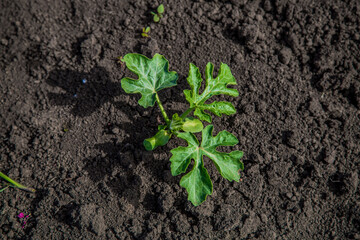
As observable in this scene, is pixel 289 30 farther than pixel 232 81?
Yes

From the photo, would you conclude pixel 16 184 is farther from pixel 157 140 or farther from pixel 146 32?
pixel 146 32

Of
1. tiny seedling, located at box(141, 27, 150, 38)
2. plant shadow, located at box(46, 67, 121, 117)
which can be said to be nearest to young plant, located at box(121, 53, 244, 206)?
plant shadow, located at box(46, 67, 121, 117)

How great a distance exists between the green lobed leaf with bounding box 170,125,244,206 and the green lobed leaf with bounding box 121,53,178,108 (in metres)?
0.54

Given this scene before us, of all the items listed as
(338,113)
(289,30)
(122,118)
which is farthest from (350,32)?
(122,118)

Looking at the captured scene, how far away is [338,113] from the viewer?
3049mm

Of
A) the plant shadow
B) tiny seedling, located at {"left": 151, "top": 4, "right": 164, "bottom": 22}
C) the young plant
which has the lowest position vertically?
the plant shadow

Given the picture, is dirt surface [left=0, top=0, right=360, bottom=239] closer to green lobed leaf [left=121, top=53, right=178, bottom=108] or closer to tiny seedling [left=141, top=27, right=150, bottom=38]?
tiny seedling [left=141, top=27, right=150, bottom=38]

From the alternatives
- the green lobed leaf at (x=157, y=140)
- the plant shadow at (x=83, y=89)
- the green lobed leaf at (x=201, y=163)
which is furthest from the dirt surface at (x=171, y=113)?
the green lobed leaf at (x=201, y=163)

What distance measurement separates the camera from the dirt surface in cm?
280

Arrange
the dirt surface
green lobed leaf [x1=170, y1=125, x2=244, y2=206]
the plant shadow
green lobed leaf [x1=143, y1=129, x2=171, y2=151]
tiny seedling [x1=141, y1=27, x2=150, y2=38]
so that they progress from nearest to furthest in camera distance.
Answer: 1. green lobed leaf [x1=170, y1=125, x2=244, y2=206]
2. green lobed leaf [x1=143, y1=129, x2=171, y2=151]
3. the dirt surface
4. the plant shadow
5. tiny seedling [x1=141, y1=27, x2=150, y2=38]

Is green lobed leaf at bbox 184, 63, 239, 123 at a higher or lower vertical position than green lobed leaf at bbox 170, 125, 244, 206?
higher

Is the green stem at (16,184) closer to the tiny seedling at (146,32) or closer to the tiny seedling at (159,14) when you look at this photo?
the tiny seedling at (146,32)

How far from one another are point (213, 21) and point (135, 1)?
0.93 m

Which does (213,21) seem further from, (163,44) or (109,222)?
(109,222)
